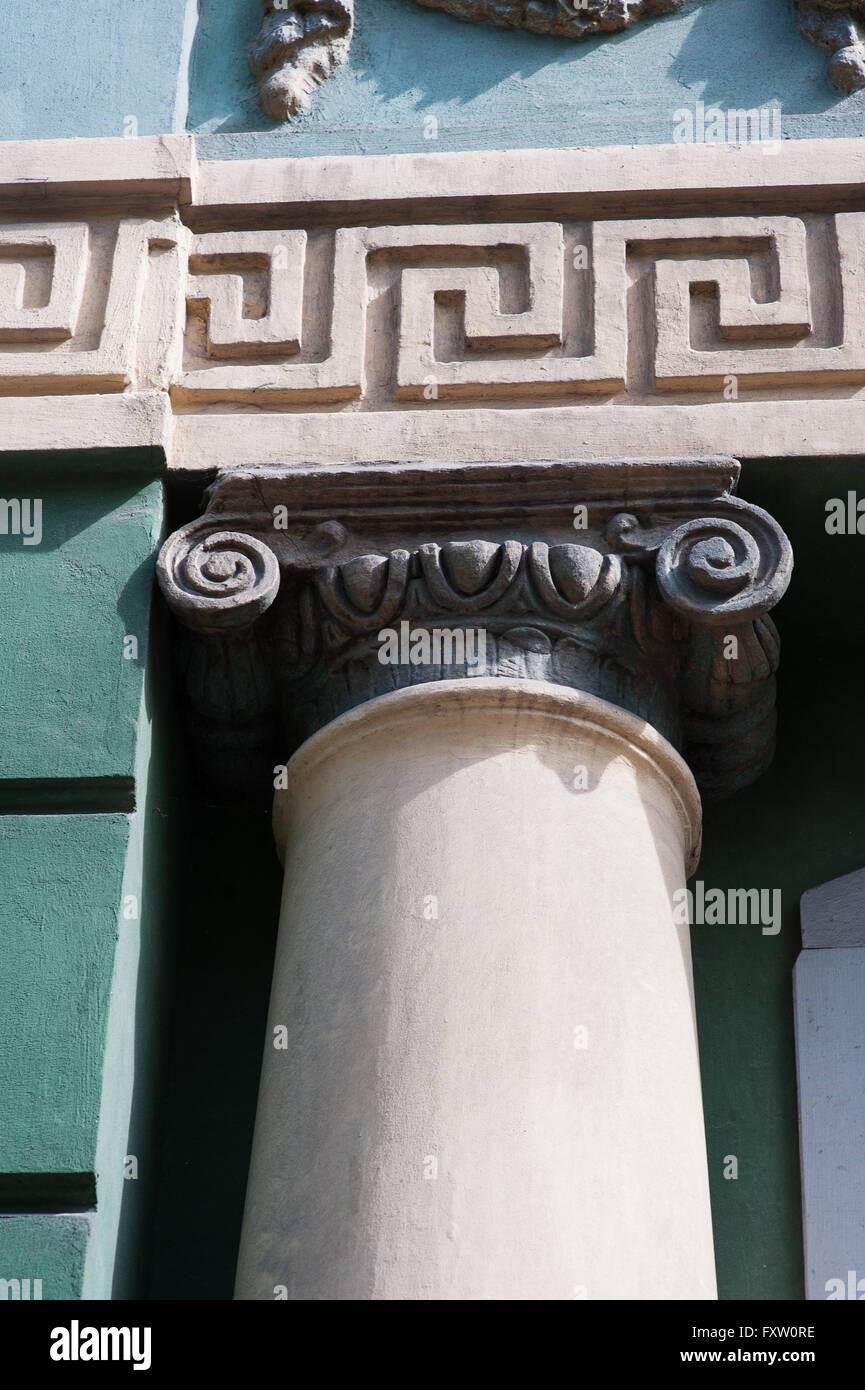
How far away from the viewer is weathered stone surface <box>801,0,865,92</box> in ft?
16.1

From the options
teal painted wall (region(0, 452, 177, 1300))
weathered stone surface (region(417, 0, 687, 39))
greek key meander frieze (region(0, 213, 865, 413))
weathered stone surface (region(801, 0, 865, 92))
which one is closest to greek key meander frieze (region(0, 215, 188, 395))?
greek key meander frieze (region(0, 213, 865, 413))

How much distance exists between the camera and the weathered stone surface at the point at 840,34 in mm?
4902

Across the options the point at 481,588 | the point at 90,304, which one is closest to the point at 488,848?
the point at 481,588

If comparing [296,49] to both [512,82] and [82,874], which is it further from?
[82,874]

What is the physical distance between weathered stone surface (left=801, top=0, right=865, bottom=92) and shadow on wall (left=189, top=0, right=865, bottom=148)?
1.3 inches

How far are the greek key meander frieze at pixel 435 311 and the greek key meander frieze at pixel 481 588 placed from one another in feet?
1.00

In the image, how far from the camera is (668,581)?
4.14m

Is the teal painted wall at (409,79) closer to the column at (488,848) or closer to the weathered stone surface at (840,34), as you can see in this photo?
the weathered stone surface at (840,34)

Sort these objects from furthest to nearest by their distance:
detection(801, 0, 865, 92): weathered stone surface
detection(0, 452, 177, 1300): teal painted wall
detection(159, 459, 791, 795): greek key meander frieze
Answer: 1. detection(801, 0, 865, 92): weathered stone surface
2. detection(159, 459, 791, 795): greek key meander frieze
3. detection(0, 452, 177, 1300): teal painted wall

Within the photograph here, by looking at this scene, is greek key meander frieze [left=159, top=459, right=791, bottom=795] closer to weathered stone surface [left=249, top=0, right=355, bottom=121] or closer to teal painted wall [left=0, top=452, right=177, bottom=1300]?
teal painted wall [left=0, top=452, right=177, bottom=1300]

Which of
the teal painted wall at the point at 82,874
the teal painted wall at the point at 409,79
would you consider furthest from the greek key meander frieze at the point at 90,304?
the teal painted wall at the point at 409,79

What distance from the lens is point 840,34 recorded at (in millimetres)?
4941

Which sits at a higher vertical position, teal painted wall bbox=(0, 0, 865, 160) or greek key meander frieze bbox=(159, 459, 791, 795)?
teal painted wall bbox=(0, 0, 865, 160)

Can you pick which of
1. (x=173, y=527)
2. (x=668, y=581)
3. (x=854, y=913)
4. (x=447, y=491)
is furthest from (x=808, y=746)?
(x=173, y=527)
